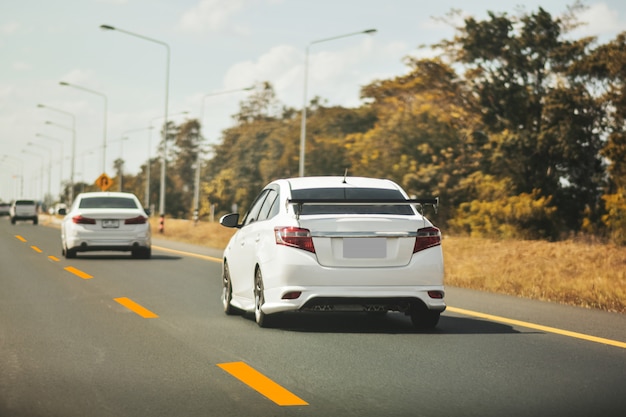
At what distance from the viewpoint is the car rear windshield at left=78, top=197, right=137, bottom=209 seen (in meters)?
24.2

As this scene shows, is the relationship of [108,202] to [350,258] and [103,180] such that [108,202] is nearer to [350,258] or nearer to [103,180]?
[350,258]

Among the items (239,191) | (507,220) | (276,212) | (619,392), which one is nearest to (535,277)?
(276,212)

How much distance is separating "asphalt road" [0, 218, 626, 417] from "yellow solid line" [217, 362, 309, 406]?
0.04 feet

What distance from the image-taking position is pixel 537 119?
159ft

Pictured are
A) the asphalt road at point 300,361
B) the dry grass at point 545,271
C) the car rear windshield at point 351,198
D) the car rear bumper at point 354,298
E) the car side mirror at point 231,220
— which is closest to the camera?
the asphalt road at point 300,361

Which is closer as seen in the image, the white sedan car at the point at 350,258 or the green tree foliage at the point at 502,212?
the white sedan car at the point at 350,258

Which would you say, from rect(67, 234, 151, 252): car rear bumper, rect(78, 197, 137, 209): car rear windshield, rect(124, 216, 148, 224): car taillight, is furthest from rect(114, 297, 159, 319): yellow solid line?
rect(78, 197, 137, 209): car rear windshield

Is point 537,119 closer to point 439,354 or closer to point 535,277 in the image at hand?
point 535,277

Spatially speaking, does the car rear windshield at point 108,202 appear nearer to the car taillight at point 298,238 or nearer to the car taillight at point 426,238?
the car taillight at point 298,238

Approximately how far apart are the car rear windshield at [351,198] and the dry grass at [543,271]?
394 cm

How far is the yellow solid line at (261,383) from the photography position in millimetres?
6406

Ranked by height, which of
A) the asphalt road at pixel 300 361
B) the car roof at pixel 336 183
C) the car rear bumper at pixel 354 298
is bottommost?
the asphalt road at pixel 300 361

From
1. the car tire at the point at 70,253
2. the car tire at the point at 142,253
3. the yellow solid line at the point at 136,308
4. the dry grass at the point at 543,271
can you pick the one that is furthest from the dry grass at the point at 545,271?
the car tire at the point at 70,253

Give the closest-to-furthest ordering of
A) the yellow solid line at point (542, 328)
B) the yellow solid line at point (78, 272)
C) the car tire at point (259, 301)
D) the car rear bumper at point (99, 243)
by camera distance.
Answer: the yellow solid line at point (542, 328)
the car tire at point (259, 301)
the yellow solid line at point (78, 272)
the car rear bumper at point (99, 243)
